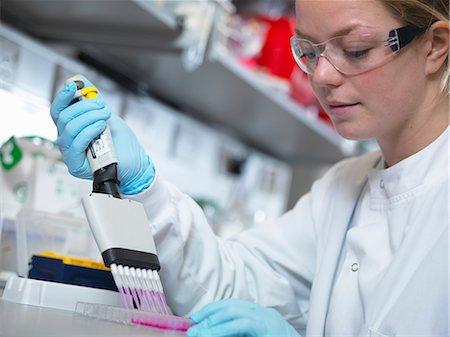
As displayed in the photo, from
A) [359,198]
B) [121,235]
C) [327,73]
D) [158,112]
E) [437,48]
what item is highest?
[437,48]

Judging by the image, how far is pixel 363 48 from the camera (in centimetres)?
137

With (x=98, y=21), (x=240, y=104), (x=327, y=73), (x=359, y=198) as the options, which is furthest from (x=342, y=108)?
(x=240, y=104)

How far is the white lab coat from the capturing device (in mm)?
1335

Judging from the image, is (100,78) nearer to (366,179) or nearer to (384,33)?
(366,179)

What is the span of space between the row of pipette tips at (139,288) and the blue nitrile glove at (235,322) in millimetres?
73

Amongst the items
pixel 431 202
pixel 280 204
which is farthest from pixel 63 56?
pixel 280 204

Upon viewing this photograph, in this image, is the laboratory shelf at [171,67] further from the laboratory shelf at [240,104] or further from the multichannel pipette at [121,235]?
the multichannel pipette at [121,235]

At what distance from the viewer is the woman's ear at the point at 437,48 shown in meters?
1.42

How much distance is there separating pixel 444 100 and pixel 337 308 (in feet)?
1.68

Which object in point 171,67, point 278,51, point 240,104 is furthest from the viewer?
point 278,51

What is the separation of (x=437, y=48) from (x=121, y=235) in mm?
760

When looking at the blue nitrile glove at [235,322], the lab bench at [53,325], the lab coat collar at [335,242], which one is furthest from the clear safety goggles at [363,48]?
the lab bench at [53,325]

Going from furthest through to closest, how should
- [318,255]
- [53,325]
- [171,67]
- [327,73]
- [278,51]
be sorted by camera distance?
[278,51] → [171,67] → [318,255] → [327,73] → [53,325]

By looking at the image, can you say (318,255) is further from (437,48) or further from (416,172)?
(437,48)
